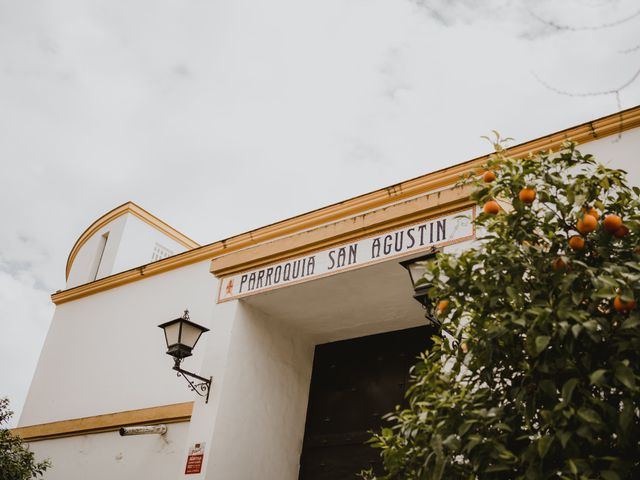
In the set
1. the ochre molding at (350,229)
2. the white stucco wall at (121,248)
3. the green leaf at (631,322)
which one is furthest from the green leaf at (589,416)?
the white stucco wall at (121,248)

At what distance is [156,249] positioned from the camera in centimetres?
1384

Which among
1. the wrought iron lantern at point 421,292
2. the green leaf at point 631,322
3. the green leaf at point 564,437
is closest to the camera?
the green leaf at point 564,437

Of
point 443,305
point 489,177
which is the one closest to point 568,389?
point 443,305

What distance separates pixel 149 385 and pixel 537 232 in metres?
6.98

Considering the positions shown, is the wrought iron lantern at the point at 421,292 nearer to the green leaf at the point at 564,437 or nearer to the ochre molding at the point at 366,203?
the ochre molding at the point at 366,203

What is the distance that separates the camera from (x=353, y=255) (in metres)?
7.04

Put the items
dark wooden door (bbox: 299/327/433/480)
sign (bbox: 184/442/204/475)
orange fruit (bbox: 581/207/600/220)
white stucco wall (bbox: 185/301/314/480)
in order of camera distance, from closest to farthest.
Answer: orange fruit (bbox: 581/207/600/220) → sign (bbox: 184/442/204/475) → white stucco wall (bbox: 185/301/314/480) → dark wooden door (bbox: 299/327/433/480)

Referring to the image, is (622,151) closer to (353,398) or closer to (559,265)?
(353,398)

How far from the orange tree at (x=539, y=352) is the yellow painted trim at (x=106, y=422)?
5.63 m

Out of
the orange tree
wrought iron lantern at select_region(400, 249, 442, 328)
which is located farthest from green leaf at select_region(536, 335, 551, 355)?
wrought iron lantern at select_region(400, 249, 442, 328)

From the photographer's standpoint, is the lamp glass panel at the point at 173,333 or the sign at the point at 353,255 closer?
the sign at the point at 353,255

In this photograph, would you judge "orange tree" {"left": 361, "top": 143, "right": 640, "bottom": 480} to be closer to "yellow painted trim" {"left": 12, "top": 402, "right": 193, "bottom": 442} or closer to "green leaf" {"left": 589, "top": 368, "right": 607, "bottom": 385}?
"green leaf" {"left": 589, "top": 368, "right": 607, "bottom": 385}

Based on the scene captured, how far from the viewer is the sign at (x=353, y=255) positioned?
21.3 ft

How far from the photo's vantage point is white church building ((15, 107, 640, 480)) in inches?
278
